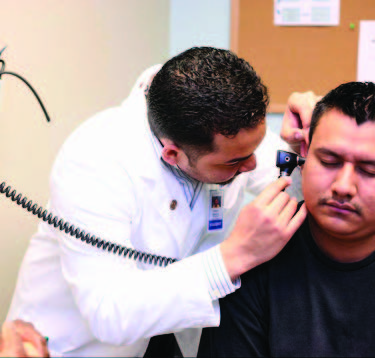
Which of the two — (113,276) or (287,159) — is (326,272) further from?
(113,276)

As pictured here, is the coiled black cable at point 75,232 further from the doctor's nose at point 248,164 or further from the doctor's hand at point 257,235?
the doctor's nose at point 248,164

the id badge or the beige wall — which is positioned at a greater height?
the beige wall

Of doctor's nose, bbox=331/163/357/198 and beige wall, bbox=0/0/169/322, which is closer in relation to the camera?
Result: doctor's nose, bbox=331/163/357/198

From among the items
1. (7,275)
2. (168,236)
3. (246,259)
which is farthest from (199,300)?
(7,275)

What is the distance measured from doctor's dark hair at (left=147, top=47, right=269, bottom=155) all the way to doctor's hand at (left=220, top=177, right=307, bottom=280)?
225 mm

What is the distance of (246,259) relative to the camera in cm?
118

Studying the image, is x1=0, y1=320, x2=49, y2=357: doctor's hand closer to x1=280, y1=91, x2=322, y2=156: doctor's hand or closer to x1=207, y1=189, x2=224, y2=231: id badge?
x1=207, y1=189, x2=224, y2=231: id badge

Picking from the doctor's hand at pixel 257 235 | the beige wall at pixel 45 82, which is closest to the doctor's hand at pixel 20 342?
the doctor's hand at pixel 257 235

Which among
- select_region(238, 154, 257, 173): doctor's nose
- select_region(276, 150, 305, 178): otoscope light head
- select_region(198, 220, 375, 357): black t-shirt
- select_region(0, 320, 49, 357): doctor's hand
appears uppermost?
select_region(276, 150, 305, 178): otoscope light head

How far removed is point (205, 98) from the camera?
1.25 metres

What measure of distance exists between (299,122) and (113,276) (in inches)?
30.7

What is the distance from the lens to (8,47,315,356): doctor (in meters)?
1.18

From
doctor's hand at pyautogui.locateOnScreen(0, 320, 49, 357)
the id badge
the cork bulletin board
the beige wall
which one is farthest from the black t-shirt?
the cork bulletin board

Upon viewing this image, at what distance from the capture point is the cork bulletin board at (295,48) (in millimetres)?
2373
